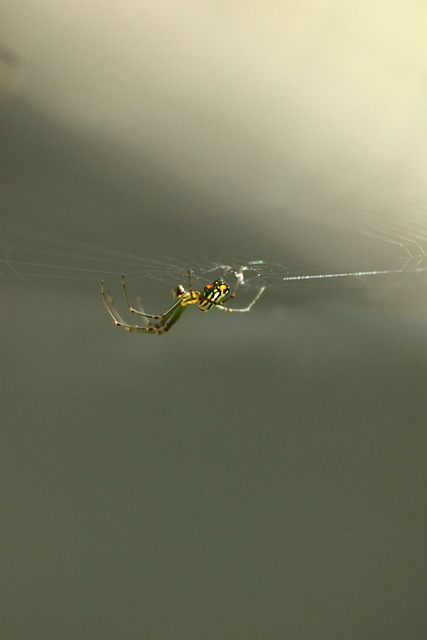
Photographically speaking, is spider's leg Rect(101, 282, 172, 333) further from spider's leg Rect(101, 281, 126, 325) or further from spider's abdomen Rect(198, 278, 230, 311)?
spider's abdomen Rect(198, 278, 230, 311)

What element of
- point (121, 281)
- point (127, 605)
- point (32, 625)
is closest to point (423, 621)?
point (127, 605)

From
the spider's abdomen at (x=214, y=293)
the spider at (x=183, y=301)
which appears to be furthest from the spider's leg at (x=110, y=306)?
the spider's abdomen at (x=214, y=293)

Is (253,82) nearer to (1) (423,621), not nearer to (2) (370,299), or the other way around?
(2) (370,299)

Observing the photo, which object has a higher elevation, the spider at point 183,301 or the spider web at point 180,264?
the spider web at point 180,264

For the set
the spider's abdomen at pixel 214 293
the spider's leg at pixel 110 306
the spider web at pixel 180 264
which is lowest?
the spider's abdomen at pixel 214 293

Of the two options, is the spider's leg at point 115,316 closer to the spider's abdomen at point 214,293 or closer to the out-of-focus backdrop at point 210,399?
the out-of-focus backdrop at point 210,399

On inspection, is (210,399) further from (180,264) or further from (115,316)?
(180,264)
